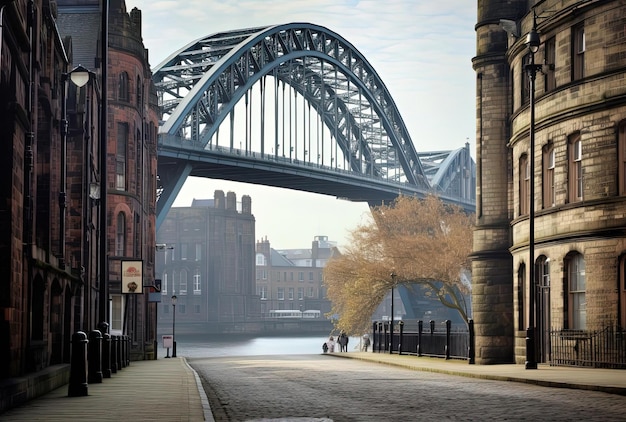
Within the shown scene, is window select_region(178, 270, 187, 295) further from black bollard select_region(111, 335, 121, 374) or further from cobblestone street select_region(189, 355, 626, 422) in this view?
cobblestone street select_region(189, 355, 626, 422)

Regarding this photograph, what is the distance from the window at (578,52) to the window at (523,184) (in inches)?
168

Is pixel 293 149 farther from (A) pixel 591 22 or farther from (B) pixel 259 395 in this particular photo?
(B) pixel 259 395

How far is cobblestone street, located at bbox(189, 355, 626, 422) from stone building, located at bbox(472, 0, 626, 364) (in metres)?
6.80

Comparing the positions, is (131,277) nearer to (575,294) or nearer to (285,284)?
(575,294)

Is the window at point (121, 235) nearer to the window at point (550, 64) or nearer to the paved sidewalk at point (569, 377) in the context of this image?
the paved sidewalk at point (569, 377)

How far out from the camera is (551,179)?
34312 millimetres

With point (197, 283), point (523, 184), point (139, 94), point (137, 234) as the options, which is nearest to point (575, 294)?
point (523, 184)

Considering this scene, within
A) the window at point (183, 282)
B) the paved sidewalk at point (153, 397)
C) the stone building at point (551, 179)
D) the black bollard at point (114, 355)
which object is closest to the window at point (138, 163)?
the stone building at point (551, 179)

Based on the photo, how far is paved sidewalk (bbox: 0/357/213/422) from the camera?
49.0 ft

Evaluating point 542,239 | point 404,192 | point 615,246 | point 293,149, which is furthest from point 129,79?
point 404,192

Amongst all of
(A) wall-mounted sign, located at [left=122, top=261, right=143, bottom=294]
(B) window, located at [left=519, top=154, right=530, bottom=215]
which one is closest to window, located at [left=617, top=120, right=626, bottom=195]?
(B) window, located at [left=519, top=154, right=530, bottom=215]

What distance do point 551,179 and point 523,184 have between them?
2.56m

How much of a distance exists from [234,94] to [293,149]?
11.5 m

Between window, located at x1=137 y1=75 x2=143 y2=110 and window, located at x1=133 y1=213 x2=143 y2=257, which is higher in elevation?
window, located at x1=137 y1=75 x2=143 y2=110
